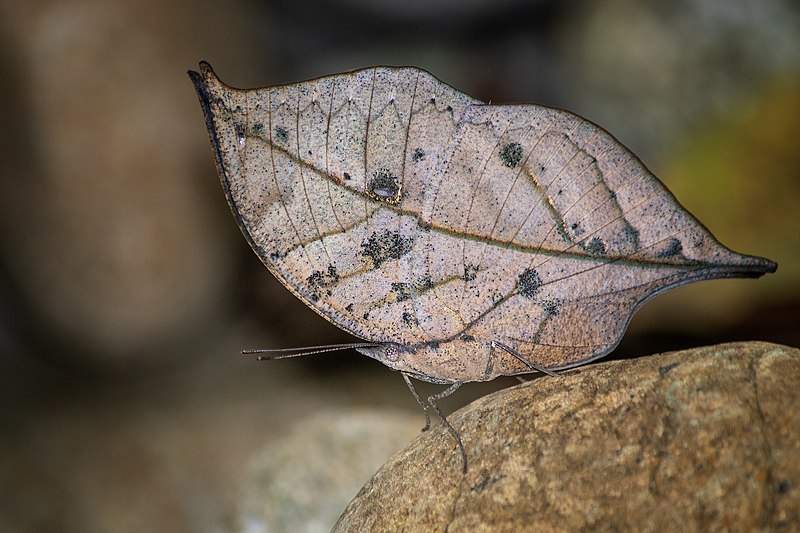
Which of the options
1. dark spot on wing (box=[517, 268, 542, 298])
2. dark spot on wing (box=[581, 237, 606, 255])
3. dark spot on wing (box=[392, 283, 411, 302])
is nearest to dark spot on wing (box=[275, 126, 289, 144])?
dark spot on wing (box=[392, 283, 411, 302])

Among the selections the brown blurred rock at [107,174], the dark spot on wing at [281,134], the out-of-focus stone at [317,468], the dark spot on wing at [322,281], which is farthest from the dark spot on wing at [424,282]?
the brown blurred rock at [107,174]

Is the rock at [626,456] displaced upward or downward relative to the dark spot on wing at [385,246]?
downward

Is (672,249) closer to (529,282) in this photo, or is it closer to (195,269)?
(529,282)

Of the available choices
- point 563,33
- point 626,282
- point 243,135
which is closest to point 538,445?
point 626,282

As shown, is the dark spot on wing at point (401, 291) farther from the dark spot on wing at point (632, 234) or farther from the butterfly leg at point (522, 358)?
the dark spot on wing at point (632, 234)

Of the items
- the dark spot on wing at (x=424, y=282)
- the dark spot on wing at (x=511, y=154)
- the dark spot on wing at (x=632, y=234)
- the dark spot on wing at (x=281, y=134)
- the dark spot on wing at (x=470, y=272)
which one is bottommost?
the dark spot on wing at (x=632, y=234)
